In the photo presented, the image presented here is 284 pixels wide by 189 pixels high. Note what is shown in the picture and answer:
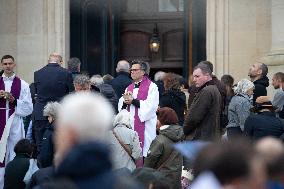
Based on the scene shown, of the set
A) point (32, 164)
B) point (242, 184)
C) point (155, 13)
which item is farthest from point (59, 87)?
point (242, 184)

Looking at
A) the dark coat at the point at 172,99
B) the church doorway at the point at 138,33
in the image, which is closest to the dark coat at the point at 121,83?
the dark coat at the point at 172,99

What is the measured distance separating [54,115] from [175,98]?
107 inches

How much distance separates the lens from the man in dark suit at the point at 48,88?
12438 millimetres

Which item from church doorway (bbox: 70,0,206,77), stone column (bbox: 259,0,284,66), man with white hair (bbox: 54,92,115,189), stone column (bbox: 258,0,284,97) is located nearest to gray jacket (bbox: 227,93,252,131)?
stone column (bbox: 258,0,284,97)

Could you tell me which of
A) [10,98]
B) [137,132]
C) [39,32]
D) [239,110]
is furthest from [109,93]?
[39,32]

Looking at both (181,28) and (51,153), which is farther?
(181,28)

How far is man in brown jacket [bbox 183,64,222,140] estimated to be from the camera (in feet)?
33.4

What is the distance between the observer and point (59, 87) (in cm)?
1248

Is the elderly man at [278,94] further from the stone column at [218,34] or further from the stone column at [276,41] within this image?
the stone column at [218,34]

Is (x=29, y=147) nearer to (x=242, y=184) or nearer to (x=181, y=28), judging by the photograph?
(x=242, y=184)

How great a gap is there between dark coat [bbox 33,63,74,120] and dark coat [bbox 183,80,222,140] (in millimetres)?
2746

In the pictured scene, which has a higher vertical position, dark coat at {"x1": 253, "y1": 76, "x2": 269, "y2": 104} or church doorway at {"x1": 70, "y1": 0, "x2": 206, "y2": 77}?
church doorway at {"x1": 70, "y1": 0, "x2": 206, "y2": 77}

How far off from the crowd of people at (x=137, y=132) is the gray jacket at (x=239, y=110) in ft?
0.05

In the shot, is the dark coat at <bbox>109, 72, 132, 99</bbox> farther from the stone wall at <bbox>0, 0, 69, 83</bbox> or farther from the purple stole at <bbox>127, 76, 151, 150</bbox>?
the stone wall at <bbox>0, 0, 69, 83</bbox>
